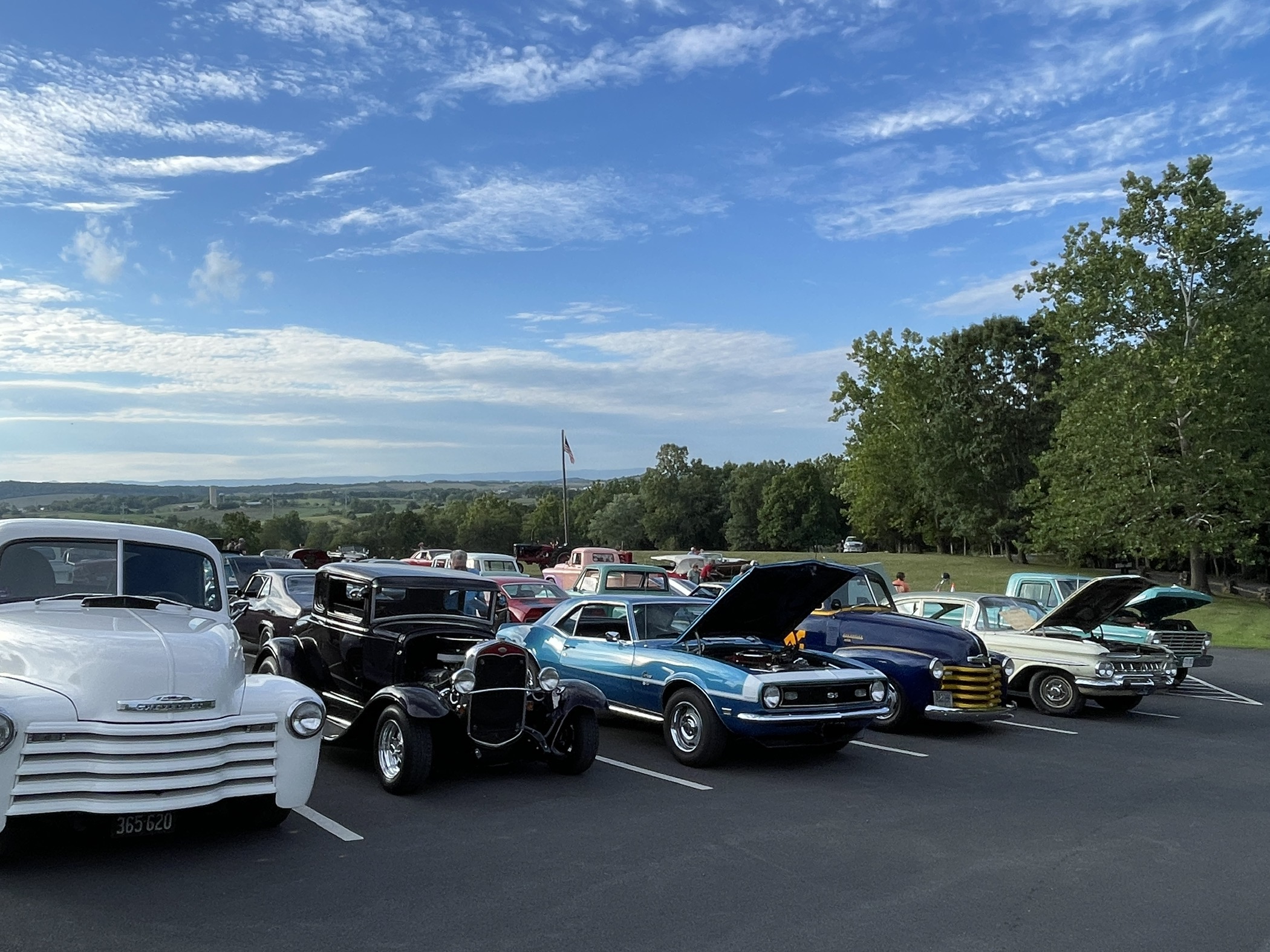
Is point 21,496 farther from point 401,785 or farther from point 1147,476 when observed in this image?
point 1147,476

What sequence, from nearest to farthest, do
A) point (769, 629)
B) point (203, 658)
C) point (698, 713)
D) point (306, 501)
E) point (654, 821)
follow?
point (203, 658) → point (654, 821) → point (698, 713) → point (769, 629) → point (306, 501)

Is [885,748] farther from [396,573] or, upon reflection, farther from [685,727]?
[396,573]

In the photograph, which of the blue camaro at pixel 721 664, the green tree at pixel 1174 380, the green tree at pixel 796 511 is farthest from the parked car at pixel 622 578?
the green tree at pixel 796 511

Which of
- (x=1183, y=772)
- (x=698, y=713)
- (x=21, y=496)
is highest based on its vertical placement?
(x=21, y=496)

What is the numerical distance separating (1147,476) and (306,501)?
1370 inches

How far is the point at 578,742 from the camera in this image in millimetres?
8625

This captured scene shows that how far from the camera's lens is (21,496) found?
1130 cm

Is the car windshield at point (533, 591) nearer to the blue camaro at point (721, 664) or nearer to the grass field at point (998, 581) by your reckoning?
the grass field at point (998, 581)

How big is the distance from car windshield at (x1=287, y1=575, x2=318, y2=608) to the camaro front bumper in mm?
10613

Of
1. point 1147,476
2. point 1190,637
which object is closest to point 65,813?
point 1190,637

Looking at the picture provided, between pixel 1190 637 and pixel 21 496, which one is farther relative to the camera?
pixel 1190 637

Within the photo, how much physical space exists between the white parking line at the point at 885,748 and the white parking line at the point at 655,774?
9.32 ft

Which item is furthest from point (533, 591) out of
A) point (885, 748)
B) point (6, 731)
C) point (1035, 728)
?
point (6, 731)

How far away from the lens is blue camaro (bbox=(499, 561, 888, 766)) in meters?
9.16
